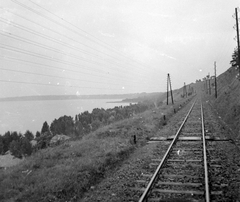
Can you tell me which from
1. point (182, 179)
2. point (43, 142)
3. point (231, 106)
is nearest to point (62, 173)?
point (182, 179)

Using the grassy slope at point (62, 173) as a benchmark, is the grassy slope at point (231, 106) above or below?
above

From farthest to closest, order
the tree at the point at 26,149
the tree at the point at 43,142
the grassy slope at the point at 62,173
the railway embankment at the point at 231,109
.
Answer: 1. the tree at the point at 26,149
2. the tree at the point at 43,142
3. the railway embankment at the point at 231,109
4. the grassy slope at the point at 62,173

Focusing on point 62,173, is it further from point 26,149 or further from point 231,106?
point 26,149

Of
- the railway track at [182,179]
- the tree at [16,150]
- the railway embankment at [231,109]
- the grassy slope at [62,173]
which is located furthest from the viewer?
the tree at [16,150]

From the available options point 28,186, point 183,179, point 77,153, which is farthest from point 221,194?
point 77,153

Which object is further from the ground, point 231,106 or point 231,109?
point 231,106

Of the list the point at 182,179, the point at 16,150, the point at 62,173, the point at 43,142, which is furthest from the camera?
the point at 16,150

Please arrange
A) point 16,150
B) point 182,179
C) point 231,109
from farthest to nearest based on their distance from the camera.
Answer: point 16,150 < point 231,109 < point 182,179

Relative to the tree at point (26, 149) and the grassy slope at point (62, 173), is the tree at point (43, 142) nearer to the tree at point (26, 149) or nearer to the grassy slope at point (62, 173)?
the tree at point (26, 149)

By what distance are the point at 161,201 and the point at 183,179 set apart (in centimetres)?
181

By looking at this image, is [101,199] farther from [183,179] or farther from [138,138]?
[138,138]

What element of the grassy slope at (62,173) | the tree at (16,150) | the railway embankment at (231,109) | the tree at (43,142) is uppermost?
the railway embankment at (231,109)

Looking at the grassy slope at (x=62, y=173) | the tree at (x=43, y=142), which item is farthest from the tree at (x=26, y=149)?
the grassy slope at (x=62, y=173)

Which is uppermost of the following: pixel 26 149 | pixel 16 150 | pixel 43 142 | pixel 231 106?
pixel 231 106
